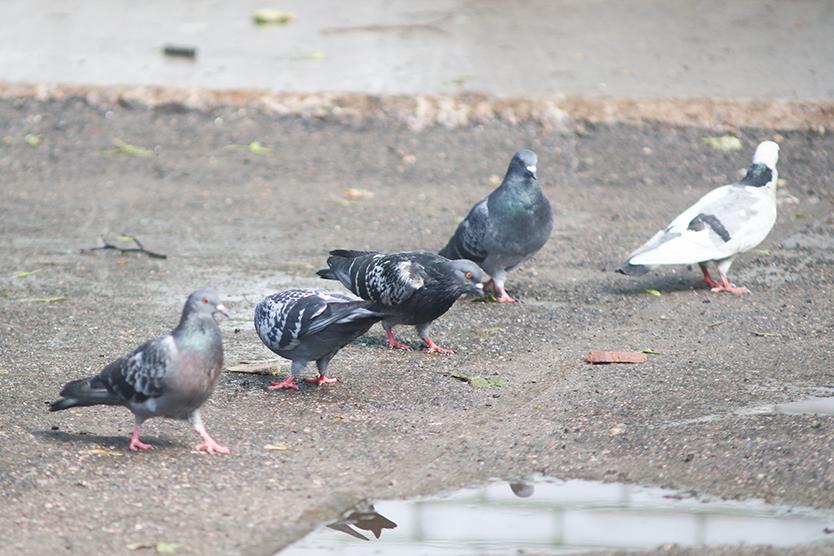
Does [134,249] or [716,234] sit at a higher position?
[716,234]

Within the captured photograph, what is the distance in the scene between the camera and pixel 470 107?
37.5ft

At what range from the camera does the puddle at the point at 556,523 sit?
443cm

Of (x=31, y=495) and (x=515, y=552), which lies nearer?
(x=515, y=552)

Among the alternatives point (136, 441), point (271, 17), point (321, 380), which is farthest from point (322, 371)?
point (271, 17)

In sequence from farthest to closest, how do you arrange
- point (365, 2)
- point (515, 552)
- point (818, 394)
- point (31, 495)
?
point (365, 2), point (818, 394), point (31, 495), point (515, 552)

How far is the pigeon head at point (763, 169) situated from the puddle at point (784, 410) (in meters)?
2.95

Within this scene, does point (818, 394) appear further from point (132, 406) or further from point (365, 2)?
point (365, 2)

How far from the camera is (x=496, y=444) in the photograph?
17.7ft

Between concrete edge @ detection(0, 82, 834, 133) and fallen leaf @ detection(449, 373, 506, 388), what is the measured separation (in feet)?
17.1

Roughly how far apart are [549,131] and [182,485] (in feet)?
22.6

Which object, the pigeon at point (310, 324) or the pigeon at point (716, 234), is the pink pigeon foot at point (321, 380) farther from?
the pigeon at point (716, 234)

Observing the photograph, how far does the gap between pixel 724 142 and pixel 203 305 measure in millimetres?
6642

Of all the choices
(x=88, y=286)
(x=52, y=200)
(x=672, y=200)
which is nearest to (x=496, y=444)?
(x=88, y=286)

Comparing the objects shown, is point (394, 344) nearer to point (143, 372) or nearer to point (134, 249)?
point (143, 372)
